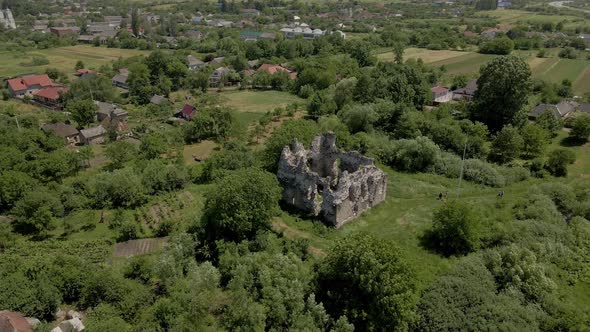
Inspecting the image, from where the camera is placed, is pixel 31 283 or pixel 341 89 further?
pixel 341 89

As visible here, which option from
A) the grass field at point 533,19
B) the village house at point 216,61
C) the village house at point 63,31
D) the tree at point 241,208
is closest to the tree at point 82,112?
the tree at point 241,208

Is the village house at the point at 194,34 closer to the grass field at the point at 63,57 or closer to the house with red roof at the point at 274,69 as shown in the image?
the grass field at the point at 63,57

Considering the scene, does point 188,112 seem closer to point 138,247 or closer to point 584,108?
point 138,247

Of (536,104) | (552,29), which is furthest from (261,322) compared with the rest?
(552,29)

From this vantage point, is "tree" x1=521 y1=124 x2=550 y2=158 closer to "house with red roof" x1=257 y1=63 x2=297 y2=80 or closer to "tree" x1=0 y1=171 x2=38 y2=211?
"house with red roof" x1=257 y1=63 x2=297 y2=80

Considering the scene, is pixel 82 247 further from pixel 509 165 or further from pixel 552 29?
pixel 552 29

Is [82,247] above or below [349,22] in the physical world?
below

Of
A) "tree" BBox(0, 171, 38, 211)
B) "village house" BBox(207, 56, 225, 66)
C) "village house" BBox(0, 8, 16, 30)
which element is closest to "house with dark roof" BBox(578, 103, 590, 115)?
"village house" BBox(207, 56, 225, 66)
